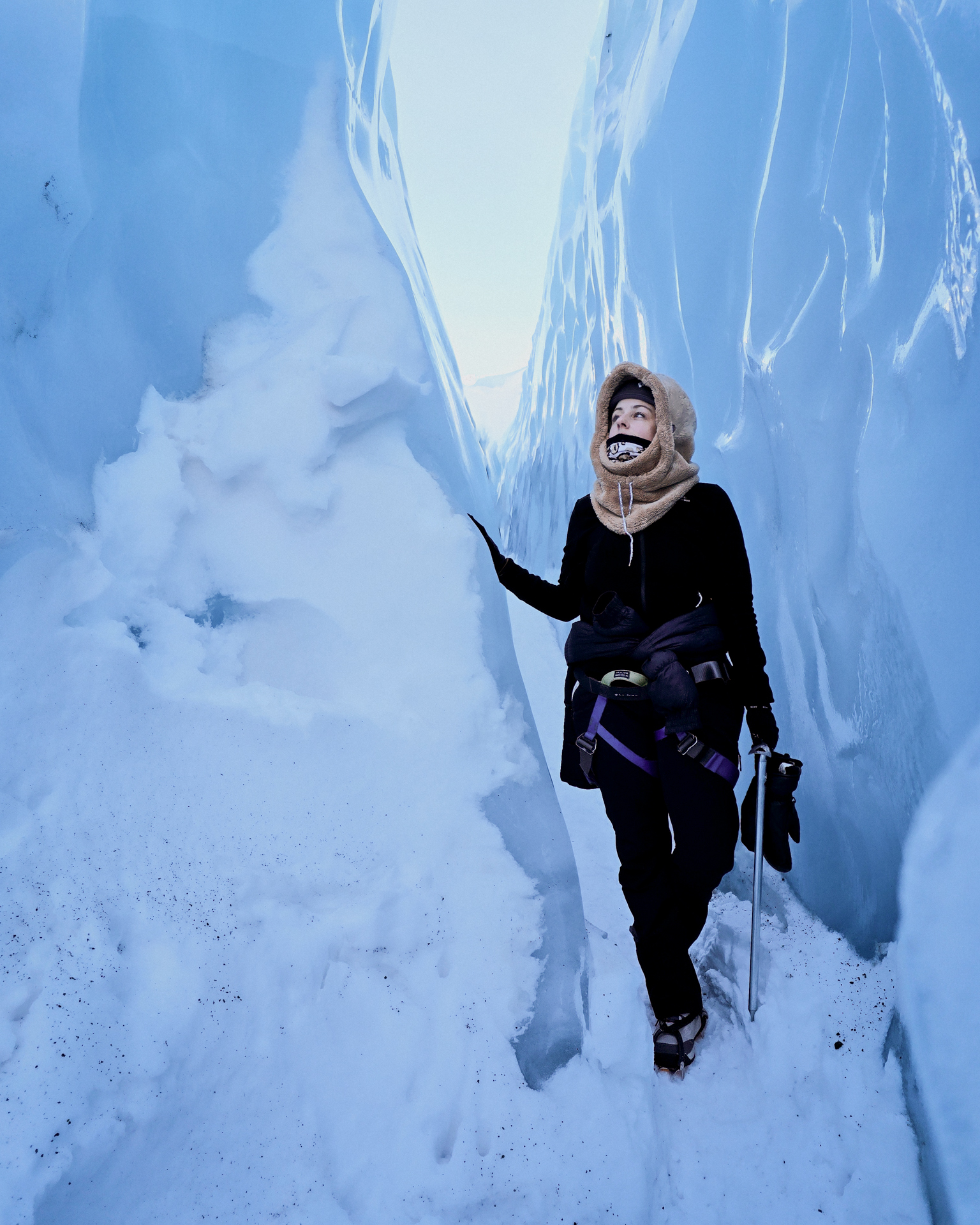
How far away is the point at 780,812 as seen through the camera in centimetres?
158

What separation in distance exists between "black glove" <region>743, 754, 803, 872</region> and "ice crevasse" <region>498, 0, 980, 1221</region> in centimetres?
27

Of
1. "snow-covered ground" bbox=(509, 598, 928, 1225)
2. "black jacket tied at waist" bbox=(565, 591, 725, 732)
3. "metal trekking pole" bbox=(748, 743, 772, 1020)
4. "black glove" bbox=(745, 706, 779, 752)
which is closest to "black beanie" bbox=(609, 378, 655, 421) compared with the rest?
"black jacket tied at waist" bbox=(565, 591, 725, 732)

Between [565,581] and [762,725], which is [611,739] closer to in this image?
[762,725]

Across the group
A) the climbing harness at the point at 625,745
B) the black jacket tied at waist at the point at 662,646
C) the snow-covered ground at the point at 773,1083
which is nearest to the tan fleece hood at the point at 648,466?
the black jacket tied at waist at the point at 662,646

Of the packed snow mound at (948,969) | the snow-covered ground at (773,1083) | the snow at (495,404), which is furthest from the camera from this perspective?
the snow at (495,404)

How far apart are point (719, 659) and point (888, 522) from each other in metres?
0.60

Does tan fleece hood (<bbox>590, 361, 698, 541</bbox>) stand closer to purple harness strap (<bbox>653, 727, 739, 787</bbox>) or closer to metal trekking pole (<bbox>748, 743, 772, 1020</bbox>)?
purple harness strap (<bbox>653, 727, 739, 787</bbox>)

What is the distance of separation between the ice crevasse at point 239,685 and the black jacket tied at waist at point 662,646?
28.5 inches

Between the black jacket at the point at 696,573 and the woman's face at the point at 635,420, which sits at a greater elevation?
the woman's face at the point at 635,420

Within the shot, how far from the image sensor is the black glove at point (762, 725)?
161 cm

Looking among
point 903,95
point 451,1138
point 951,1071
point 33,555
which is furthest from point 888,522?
point 33,555

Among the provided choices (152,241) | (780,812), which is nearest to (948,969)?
(780,812)

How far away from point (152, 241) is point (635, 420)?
1.84 meters

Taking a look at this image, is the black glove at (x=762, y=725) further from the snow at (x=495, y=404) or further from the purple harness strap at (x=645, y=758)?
the snow at (x=495, y=404)
